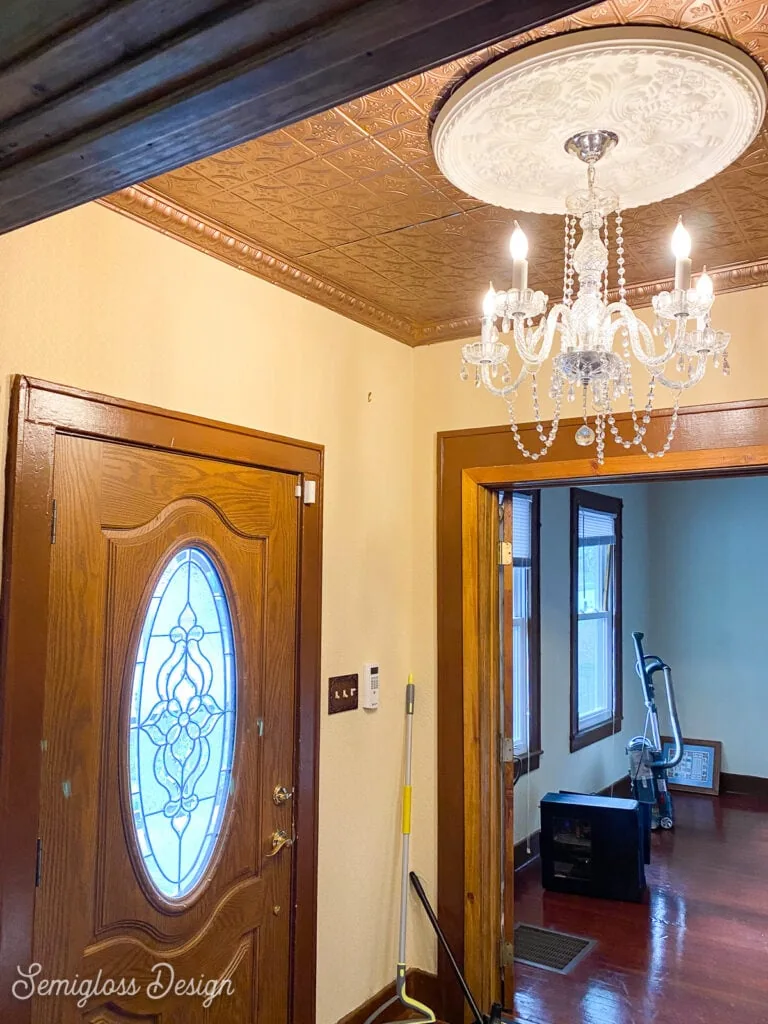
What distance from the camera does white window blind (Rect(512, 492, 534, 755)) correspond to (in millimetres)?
4426

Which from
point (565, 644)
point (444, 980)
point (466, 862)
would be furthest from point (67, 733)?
point (565, 644)

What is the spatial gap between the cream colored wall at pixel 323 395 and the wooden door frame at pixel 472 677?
15 cm

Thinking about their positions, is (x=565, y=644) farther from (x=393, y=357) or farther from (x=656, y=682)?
(x=393, y=357)

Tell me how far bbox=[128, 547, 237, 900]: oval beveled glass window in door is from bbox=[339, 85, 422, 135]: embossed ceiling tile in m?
1.17

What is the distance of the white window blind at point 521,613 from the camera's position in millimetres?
4426

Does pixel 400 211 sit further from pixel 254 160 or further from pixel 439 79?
pixel 439 79

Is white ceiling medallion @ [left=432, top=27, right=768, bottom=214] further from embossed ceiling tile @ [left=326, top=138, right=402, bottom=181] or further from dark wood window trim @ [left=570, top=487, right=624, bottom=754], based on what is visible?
dark wood window trim @ [left=570, top=487, right=624, bottom=754]

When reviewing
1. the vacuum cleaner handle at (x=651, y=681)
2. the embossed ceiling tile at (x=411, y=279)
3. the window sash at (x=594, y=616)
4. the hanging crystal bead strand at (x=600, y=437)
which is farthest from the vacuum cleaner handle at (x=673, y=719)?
the embossed ceiling tile at (x=411, y=279)

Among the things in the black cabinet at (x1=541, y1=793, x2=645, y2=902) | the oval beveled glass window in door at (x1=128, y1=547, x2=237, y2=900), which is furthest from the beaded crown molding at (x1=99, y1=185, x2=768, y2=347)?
the black cabinet at (x1=541, y1=793, x2=645, y2=902)

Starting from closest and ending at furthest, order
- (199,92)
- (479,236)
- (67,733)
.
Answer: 1. (199,92)
2. (67,733)
3. (479,236)

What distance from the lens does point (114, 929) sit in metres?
1.91

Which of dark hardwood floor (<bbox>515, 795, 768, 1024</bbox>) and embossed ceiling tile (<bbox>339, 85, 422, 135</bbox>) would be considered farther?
dark hardwood floor (<bbox>515, 795, 768, 1024</bbox>)

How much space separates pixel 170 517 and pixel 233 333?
61cm

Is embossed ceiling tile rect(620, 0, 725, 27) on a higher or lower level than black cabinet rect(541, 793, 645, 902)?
higher
